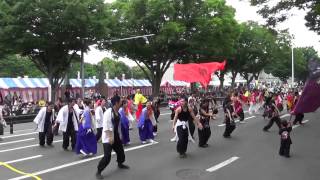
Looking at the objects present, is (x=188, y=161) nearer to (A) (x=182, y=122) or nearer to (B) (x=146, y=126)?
(A) (x=182, y=122)

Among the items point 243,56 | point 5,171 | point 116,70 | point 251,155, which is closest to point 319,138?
point 251,155

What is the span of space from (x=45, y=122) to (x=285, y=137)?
24.5 feet

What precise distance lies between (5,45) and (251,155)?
21380 millimetres

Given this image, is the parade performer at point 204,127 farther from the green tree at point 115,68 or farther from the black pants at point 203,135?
the green tree at point 115,68

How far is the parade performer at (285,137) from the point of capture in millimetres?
12031

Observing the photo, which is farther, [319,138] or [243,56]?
[243,56]

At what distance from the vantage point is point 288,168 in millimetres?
10688

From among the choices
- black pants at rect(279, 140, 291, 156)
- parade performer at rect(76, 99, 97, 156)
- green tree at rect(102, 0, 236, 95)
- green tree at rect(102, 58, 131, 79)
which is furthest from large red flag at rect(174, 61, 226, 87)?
green tree at rect(102, 58, 131, 79)

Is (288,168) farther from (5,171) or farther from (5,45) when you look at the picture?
(5,45)

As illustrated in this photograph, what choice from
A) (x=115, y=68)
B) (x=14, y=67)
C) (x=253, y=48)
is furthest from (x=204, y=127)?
(x=115, y=68)

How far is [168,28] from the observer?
3497 centimetres

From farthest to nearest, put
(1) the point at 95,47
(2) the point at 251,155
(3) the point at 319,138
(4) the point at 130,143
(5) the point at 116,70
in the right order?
(5) the point at 116,70 < (1) the point at 95,47 < (3) the point at 319,138 < (4) the point at 130,143 < (2) the point at 251,155

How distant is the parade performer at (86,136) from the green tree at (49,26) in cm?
1688

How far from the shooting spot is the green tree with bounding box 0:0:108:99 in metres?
27.8
